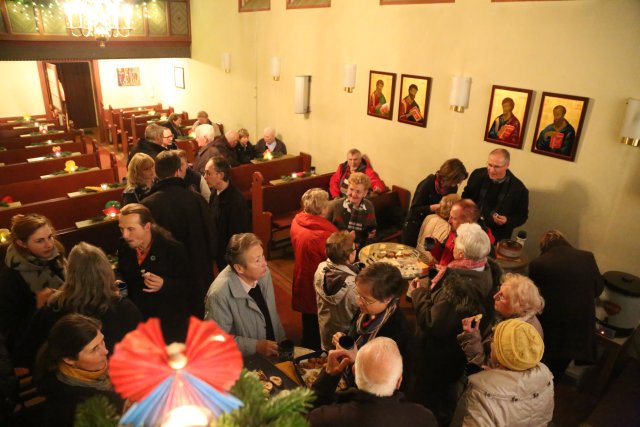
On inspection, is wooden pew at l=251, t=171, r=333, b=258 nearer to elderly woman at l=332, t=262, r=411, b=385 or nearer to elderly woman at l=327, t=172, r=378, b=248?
elderly woman at l=327, t=172, r=378, b=248

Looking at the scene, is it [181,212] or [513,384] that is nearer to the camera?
[513,384]

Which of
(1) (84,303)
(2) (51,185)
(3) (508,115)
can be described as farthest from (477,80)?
(2) (51,185)

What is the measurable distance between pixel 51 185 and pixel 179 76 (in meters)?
7.00

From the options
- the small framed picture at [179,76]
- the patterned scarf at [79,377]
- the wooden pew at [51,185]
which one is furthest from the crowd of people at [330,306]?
the small framed picture at [179,76]

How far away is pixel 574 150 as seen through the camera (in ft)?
15.1

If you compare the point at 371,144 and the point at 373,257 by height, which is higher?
the point at 371,144

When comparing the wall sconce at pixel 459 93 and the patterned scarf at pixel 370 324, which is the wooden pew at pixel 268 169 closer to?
the wall sconce at pixel 459 93

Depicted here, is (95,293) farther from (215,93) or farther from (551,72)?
(215,93)

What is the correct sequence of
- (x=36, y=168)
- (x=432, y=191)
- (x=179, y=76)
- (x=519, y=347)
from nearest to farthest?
(x=519, y=347) → (x=432, y=191) → (x=36, y=168) → (x=179, y=76)

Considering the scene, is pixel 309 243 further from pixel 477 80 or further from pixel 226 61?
pixel 226 61

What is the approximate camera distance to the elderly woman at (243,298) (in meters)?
2.56

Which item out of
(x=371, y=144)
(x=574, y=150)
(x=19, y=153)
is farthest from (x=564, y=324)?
(x=19, y=153)

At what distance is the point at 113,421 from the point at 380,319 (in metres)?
1.65

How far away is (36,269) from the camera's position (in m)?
2.92
